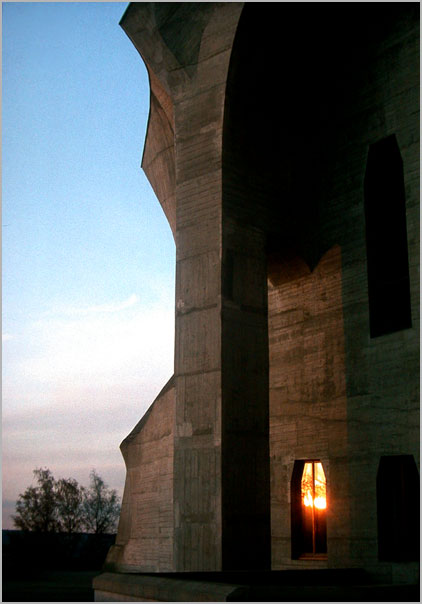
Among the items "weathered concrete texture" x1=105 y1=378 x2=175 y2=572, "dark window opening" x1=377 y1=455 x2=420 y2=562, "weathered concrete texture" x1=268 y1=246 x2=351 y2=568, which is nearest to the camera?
"dark window opening" x1=377 y1=455 x2=420 y2=562

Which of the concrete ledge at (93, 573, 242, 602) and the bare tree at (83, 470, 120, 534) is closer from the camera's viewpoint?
the concrete ledge at (93, 573, 242, 602)

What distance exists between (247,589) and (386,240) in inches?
245

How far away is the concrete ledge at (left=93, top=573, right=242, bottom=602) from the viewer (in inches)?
258

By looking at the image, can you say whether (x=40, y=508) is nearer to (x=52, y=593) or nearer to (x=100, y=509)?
(x=100, y=509)

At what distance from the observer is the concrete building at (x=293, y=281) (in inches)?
398

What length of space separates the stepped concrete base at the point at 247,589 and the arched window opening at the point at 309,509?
6.92ft

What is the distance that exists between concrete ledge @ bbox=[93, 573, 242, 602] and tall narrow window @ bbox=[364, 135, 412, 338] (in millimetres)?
4912

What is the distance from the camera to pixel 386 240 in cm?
1120

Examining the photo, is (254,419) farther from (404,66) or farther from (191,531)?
(404,66)

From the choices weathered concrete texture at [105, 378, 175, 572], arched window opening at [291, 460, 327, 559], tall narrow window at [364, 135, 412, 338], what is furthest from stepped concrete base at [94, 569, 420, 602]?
weathered concrete texture at [105, 378, 175, 572]

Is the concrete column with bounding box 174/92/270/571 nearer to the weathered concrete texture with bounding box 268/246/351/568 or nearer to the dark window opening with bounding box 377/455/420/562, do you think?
the weathered concrete texture with bounding box 268/246/351/568

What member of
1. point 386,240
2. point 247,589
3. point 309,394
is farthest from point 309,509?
point 247,589

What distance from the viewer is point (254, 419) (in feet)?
34.0

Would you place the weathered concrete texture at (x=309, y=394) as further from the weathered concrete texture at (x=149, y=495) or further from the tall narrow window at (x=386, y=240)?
the weathered concrete texture at (x=149, y=495)
